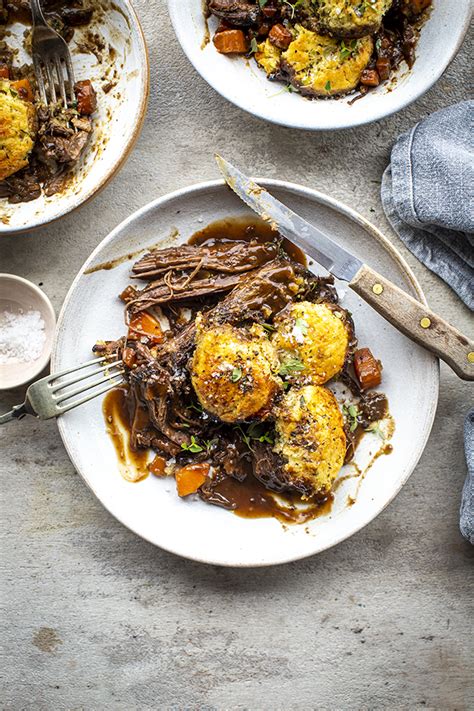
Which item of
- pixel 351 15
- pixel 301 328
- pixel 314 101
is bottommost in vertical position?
pixel 301 328

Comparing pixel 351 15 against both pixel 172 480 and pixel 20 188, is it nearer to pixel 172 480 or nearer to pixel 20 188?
pixel 20 188

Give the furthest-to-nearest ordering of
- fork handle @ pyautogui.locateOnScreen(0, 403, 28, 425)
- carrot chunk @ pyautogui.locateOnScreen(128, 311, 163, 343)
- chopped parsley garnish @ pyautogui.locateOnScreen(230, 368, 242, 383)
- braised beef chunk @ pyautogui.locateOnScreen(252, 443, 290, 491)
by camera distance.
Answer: carrot chunk @ pyautogui.locateOnScreen(128, 311, 163, 343)
fork handle @ pyautogui.locateOnScreen(0, 403, 28, 425)
braised beef chunk @ pyautogui.locateOnScreen(252, 443, 290, 491)
chopped parsley garnish @ pyautogui.locateOnScreen(230, 368, 242, 383)

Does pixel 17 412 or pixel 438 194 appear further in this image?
pixel 438 194

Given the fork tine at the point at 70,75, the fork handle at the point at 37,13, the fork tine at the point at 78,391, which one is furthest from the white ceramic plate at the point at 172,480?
the fork handle at the point at 37,13

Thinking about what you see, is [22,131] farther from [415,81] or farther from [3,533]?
[3,533]

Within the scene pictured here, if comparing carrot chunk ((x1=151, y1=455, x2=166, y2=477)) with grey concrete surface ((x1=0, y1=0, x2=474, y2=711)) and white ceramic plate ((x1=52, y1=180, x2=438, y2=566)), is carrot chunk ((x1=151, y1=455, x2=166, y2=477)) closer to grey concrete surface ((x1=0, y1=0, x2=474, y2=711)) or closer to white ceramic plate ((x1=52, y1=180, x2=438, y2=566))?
white ceramic plate ((x1=52, y1=180, x2=438, y2=566))

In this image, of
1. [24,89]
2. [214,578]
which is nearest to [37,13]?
[24,89]

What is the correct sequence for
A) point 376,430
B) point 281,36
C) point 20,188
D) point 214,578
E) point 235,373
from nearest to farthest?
point 235,373, point 281,36, point 376,430, point 20,188, point 214,578

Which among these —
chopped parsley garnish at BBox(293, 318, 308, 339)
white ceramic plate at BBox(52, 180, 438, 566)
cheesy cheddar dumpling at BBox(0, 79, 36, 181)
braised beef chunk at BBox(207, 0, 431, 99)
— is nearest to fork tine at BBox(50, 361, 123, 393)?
white ceramic plate at BBox(52, 180, 438, 566)
